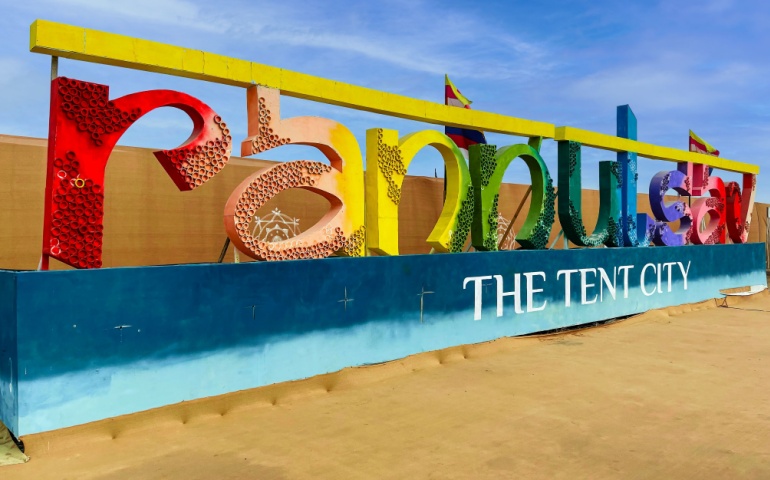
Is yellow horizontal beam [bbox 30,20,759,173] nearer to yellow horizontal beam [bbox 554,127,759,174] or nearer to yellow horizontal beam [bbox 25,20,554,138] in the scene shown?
yellow horizontal beam [bbox 25,20,554,138]

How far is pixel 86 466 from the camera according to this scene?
496 cm

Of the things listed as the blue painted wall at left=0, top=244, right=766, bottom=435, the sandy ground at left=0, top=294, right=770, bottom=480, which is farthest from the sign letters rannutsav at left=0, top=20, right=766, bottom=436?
the sandy ground at left=0, top=294, right=770, bottom=480

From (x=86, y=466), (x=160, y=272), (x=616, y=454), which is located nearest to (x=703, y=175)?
(x=616, y=454)

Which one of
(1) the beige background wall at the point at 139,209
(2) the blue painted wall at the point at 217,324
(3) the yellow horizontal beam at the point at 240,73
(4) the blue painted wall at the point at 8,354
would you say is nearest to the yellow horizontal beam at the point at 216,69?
(3) the yellow horizontal beam at the point at 240,73

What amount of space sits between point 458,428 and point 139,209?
553cm

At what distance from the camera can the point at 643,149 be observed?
13250 mm

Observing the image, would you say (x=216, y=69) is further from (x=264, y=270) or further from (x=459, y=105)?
(x=459, y=105)

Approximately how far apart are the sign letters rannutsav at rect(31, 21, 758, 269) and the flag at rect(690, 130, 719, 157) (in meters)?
3.70

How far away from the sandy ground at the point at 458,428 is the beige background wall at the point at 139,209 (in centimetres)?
338

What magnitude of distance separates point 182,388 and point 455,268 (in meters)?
4.24

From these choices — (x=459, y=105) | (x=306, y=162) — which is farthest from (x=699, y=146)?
(x=306, y=162)

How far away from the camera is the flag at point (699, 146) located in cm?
1551

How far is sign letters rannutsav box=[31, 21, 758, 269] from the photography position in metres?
5.65

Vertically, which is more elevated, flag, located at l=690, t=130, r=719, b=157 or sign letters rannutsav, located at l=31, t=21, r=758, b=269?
flag, located at l=690, t=130, r=719, b=157
